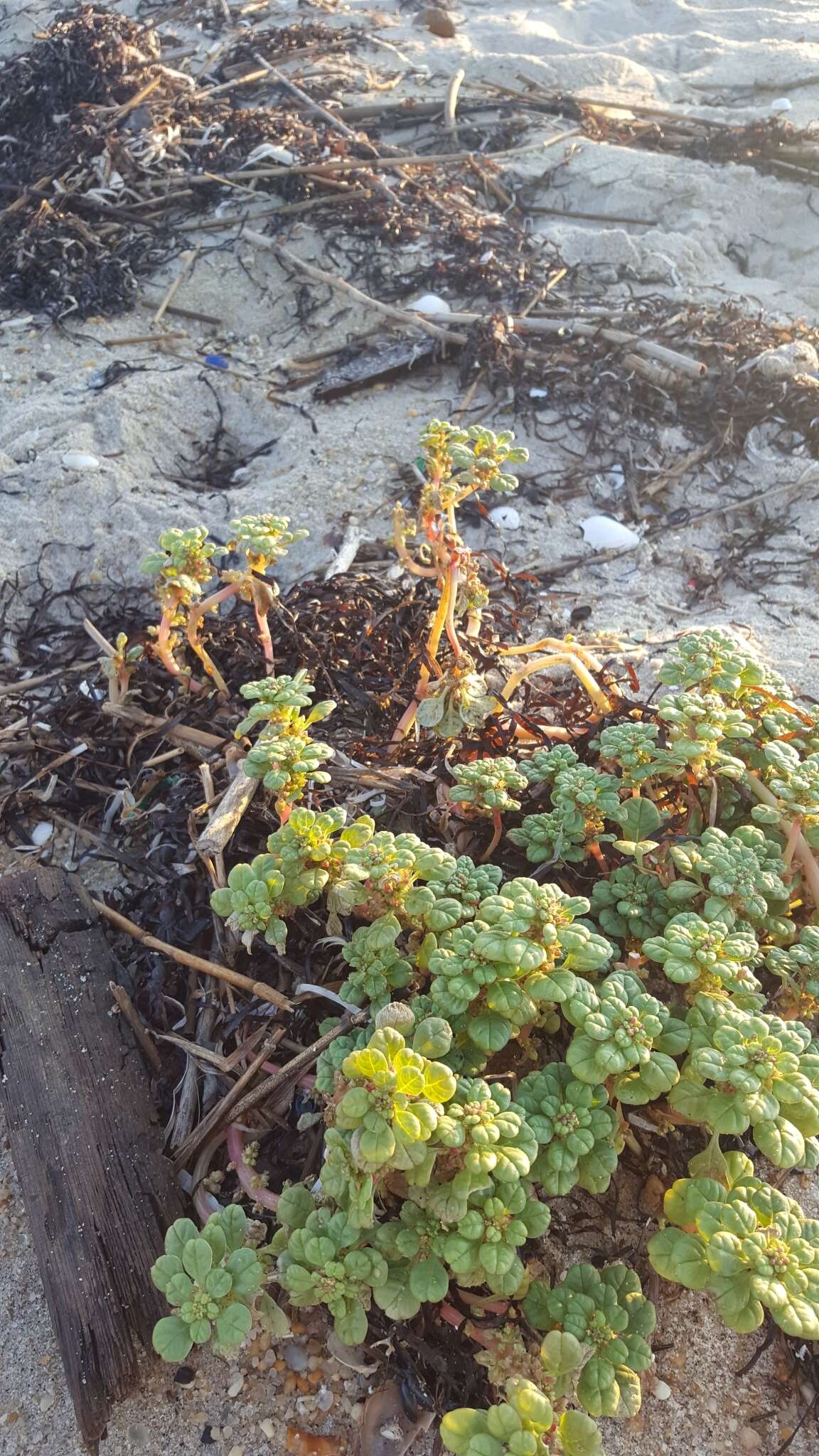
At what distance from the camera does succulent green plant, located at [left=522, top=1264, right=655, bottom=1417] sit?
4.84 feet

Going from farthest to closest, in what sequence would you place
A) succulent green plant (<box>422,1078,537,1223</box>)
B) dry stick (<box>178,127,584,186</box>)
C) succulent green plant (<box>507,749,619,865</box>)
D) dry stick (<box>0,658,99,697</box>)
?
dry stick (<box>178,127,584,186</box>), dry stick (<box>0,658,99,697</box>), succulent green plant (<box>507,749,619,865</box>), succulent green plant (<box>422,1078,537,1223</box>)

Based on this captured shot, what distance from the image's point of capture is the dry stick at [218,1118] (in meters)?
1.97

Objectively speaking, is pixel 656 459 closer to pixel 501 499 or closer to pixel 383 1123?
pixel 501 499

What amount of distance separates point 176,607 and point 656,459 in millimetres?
2543

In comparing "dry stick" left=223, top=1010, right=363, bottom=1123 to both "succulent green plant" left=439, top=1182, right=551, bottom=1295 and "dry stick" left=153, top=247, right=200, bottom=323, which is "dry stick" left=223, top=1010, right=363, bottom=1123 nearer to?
"succulent green plant" left=439, top=1182, right=551, bottom=1295

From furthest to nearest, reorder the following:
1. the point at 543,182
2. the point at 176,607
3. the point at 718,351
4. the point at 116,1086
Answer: the point at 543,182 < the point at 718,351 < the point at 176,607 < the point at 116,1086

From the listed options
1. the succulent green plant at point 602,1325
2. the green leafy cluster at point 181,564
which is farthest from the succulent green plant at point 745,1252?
the green leafy cluster at point 181,564

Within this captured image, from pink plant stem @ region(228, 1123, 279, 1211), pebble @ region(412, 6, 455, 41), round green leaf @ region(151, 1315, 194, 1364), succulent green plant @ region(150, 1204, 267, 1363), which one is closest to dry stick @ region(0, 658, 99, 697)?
pink plant stem @ region(228, 1123, 279, 1211)

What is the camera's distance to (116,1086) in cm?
206

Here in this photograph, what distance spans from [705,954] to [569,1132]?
0.40m

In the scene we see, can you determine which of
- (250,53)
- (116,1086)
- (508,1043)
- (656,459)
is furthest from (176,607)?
(250,53)

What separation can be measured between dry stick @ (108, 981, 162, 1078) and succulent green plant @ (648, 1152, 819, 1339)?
3.80 ft

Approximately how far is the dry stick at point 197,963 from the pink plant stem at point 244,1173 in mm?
275

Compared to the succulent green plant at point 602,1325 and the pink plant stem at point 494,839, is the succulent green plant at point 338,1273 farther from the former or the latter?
the pink plant stem at point 494,839
